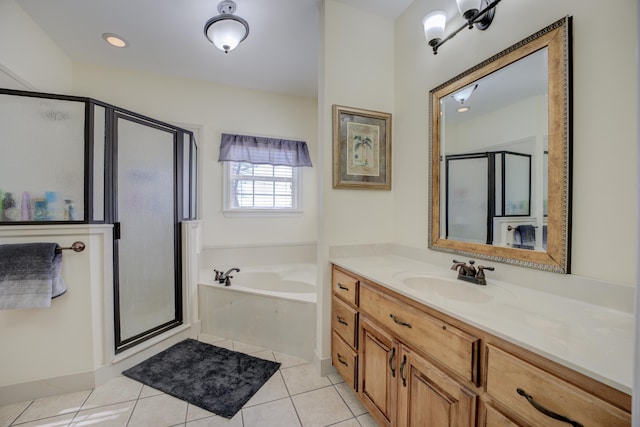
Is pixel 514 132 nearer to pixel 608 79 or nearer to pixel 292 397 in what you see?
pixel 608 79

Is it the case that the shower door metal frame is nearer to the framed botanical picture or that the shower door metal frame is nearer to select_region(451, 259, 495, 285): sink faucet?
the framed botanical picture

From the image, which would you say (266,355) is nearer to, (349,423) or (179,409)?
(179,409)

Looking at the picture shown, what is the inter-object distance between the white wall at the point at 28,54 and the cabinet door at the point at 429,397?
3158 millimetres

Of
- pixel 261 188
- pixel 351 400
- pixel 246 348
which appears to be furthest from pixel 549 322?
pixel 261 188

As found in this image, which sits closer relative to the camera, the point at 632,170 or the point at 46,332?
the point at 632,170

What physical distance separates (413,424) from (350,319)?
0.61m

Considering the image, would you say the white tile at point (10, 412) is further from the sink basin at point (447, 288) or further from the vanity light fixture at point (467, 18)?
the vanity light fixture at point (467, 18)

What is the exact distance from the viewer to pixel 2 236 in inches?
62.6

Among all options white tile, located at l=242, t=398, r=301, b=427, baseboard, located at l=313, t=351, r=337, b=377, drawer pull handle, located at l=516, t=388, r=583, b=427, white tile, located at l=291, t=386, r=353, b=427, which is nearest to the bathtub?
baseboard, located at l=313, t=351, r=337, b=377

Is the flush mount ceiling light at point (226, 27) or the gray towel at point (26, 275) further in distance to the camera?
the flush mount ceiling light at point (226, 27)

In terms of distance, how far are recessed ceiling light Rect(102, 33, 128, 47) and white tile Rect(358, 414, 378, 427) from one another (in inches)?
136

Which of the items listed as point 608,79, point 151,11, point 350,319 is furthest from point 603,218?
point 151,11

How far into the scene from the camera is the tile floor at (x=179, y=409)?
1494mm

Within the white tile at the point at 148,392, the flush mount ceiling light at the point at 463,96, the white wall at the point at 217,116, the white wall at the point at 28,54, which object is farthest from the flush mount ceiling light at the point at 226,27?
the white tile at the point at 148,392
